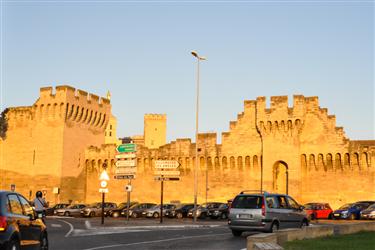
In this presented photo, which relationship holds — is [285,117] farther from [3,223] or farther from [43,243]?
[3,223]

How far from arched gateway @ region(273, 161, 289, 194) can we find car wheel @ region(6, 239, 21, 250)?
42.5 metres

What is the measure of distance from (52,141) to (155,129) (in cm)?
3921

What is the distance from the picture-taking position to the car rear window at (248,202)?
74.7ft

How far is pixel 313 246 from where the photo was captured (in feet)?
50.6

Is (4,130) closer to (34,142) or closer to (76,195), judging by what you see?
(34,142)

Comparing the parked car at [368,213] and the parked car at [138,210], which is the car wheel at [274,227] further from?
the parked car at [138,210]

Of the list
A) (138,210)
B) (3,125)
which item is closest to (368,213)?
(138,210)

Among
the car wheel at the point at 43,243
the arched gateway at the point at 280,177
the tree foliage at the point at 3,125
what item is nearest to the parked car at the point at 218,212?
the arched gateway at the point at 280,177

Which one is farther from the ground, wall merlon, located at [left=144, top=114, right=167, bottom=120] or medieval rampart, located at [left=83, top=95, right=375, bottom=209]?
wall merlon, located at [left=144, top=114, right=167, bottom=120]

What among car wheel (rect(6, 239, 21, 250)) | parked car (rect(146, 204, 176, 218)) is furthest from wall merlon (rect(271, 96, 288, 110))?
car wheel (rect(6, 239, 21, 250))

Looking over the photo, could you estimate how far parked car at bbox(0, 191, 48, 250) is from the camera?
1217 centimetres

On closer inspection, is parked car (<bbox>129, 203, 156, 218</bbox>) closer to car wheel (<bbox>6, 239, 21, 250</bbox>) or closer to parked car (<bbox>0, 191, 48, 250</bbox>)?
parked car (<bbox>0, 191, 48, 250</bbox>)

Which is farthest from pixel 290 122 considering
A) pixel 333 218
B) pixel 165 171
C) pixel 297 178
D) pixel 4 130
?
pixel 4 130

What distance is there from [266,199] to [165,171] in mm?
14393
